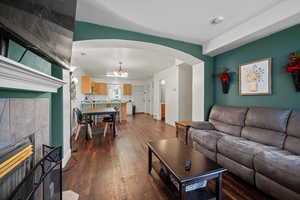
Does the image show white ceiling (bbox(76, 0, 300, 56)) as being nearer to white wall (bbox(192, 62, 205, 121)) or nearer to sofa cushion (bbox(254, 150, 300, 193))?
white wall (bbox(192, 62, 205, 121))

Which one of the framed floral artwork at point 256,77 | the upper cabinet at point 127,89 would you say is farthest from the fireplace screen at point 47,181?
the upper cabinet at point 127,89

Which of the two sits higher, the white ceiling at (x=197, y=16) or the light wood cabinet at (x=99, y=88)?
the white ceiling at (x=197, y=16)

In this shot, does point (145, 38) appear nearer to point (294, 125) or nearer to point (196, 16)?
point (196, 16)

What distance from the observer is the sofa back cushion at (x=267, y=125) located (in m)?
1.68

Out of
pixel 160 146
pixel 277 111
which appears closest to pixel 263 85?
pixel 277 111

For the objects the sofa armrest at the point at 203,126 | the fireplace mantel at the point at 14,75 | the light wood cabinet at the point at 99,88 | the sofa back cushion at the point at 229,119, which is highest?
the light wood cabinet at the point at 99,88

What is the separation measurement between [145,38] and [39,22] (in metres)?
1.89

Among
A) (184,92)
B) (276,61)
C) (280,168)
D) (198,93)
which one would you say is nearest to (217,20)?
(276,61)

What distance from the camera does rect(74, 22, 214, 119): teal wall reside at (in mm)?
1974

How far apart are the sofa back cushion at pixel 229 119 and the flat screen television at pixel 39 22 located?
2873 mm

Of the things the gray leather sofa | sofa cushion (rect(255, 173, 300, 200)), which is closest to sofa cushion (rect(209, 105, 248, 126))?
the gray leather sofa

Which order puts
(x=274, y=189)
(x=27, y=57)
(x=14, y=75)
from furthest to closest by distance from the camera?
(x=274, y=189)
(x=27, y=57)
(x=14, y=75)

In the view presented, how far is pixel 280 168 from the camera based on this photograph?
119cm

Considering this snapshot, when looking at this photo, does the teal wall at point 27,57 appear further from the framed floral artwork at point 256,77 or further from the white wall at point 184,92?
the white wall at point 184,92
